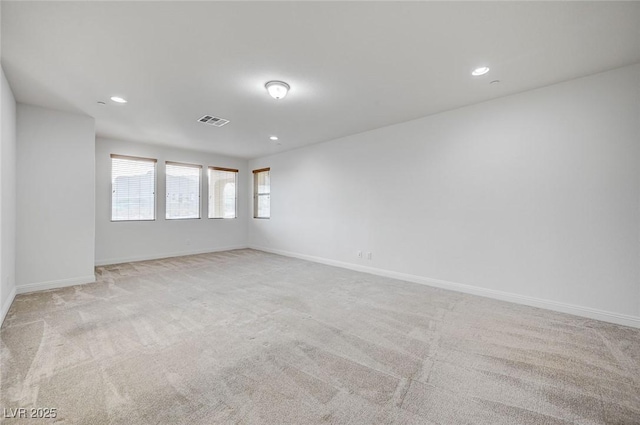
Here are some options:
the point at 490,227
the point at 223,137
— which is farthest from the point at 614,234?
the point at 223,137

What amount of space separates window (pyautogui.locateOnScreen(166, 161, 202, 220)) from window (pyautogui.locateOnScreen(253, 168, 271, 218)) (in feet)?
4.95

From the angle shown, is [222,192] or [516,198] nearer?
[516,198]

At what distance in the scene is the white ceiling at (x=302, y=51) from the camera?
1930 mm

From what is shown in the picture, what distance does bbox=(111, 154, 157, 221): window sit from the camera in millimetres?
5555

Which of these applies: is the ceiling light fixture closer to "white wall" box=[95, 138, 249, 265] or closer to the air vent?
the air vent

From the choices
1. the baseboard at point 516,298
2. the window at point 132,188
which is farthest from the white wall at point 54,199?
the baseboard at point 516,298

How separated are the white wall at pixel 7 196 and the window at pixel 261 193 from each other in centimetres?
455

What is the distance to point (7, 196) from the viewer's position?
299 centimetres

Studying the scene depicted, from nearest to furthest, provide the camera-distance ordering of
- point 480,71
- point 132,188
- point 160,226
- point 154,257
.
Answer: point 480,71 < point 132,188 < point 154,257 < point 160,226

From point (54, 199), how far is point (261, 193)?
14.0ft

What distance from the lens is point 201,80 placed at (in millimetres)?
2936

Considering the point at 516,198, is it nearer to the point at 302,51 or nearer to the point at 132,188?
the point at 302,51

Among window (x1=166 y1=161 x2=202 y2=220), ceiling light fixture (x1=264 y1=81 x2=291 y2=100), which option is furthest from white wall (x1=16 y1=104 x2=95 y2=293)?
ceiling light fixture (x1=264 y1=81 x2=291 y2=100)

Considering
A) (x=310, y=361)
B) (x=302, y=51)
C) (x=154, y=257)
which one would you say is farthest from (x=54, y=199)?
(x=310, y=361)
